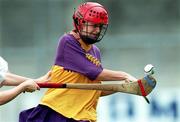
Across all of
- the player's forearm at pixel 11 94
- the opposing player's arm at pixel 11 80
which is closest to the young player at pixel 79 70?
the opposing player's arm at pixel 11 80

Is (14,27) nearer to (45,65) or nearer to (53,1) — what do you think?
(53,1)

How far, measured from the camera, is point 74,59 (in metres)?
9.20

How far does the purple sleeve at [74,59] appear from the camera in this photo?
360 inches

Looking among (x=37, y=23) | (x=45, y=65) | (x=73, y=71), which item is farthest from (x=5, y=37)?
(x=73, y=71)

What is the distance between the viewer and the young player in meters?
9.15

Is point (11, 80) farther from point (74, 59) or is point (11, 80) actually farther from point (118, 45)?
point (118, 45)

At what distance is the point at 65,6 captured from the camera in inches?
761

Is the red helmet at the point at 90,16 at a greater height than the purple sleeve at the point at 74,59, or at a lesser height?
greater

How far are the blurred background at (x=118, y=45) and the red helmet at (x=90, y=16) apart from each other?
626 centimetres

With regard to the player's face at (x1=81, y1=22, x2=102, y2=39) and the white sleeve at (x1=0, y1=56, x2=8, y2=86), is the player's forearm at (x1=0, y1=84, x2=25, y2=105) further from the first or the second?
the player's face at (x1=81, y1=22, x2=102, y2=39)

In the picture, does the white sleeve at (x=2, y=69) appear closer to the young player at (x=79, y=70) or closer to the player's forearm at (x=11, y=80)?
the player's forearm at (x=11, y=80)

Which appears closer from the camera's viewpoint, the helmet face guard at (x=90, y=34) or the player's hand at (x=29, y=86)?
the player's hand at (x=29, y=86)

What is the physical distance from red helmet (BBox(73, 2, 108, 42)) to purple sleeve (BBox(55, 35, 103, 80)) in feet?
0.51

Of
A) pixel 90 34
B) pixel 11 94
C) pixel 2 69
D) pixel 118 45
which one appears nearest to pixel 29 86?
pixel 11 94
